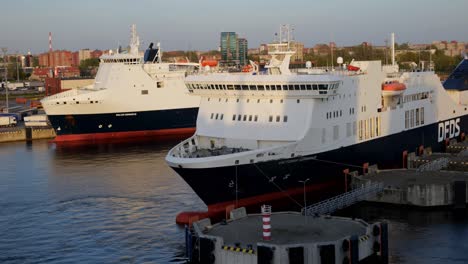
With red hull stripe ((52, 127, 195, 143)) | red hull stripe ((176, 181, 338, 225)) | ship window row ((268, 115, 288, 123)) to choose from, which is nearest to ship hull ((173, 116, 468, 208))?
red hull stripe ((176, 181, 338, 225))

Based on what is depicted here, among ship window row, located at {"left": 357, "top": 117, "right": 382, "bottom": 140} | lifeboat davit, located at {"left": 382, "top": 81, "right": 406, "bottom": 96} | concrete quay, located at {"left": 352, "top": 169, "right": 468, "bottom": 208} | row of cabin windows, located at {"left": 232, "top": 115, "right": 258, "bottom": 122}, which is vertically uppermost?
lifeboat davit, located at {"left": 382, "top": 81, "right": 406, "bottom": 96}

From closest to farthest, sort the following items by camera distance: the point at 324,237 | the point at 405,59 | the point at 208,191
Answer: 1. the point at 324,237
2. the point at 208,191
3. the point at 405,59

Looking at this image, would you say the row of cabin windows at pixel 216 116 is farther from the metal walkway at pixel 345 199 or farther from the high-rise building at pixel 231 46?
the high-rise building at pixel 231 46

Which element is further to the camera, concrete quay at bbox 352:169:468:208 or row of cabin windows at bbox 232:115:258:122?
row of cabin windows at bbox 232:115:258:122

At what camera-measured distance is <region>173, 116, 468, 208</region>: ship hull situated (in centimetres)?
2448

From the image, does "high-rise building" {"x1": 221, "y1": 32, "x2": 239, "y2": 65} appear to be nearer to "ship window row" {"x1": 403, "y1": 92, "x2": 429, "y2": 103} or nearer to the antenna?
the antenna

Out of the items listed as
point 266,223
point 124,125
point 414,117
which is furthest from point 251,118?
point 124,125

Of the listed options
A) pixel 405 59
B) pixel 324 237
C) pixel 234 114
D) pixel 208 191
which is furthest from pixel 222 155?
pixel 405 59

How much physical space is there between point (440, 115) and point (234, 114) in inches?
593

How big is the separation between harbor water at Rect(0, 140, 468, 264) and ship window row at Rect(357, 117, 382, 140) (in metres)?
4.24

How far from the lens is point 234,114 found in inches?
1102

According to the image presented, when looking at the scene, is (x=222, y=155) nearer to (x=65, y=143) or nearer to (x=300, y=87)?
(x=300, y=87)

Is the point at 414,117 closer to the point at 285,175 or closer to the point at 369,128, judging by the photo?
the point at 369,128

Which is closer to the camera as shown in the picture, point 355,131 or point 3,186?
point 355,131
